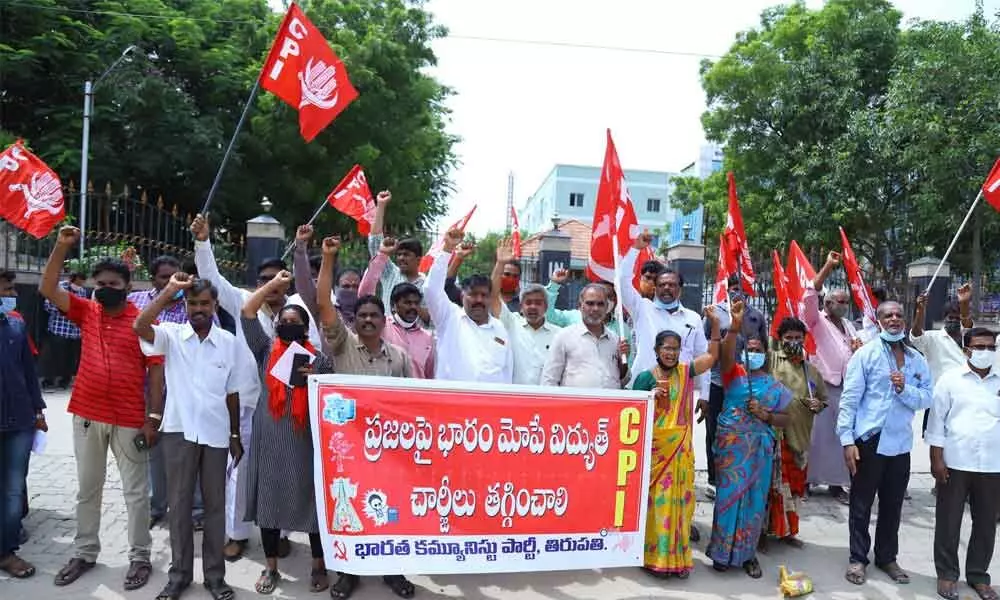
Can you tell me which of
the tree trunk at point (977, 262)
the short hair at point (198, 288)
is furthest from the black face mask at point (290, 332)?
the tree trunk at point (977, 262)

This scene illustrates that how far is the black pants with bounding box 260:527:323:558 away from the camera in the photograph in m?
4.34

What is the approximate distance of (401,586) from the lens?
436 cm

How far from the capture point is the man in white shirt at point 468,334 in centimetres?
483

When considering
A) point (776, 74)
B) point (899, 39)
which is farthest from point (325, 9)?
point (899, 39)

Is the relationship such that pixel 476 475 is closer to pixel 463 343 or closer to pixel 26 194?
pixel 463 343

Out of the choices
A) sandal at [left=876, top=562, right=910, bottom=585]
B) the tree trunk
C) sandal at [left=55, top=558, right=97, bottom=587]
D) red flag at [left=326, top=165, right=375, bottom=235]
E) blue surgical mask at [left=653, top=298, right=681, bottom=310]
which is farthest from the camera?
the tree trunk

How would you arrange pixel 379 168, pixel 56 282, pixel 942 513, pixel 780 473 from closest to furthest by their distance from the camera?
pixel 56 282 < pixel 942 513 < pixel 780 473 < pixel 379 168

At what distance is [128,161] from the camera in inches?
703

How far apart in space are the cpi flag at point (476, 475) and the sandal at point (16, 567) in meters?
1.95

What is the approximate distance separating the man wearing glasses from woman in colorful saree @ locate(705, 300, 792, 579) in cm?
50

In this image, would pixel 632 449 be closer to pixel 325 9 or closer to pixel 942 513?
pixel 942 513

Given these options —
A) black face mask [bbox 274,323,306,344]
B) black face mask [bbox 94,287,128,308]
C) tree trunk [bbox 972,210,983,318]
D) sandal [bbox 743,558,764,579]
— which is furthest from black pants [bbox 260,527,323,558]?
tree trunk [bbox 972,210,983,318]

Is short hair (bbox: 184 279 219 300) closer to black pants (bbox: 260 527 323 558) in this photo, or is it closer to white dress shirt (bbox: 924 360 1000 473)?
black pants (bbox: 260 527 323 558)

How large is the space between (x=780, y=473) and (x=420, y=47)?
61.2 feet
